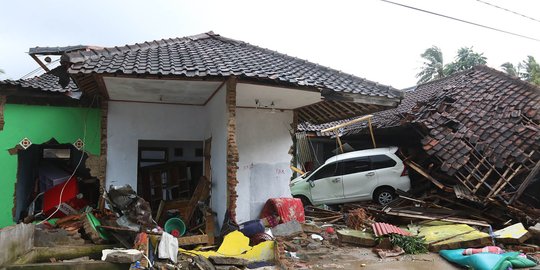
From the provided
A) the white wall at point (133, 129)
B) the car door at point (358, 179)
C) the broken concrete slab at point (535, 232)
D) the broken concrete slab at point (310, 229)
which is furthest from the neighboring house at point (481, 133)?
the white wall at point (133, 129)

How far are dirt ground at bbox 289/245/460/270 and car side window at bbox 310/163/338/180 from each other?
16.7ft

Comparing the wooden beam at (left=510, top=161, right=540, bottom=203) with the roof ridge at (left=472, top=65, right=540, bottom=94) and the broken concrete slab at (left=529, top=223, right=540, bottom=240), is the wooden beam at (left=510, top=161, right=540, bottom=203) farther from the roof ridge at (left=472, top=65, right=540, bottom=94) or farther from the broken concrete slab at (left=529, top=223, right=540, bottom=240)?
the roof ridge at (left=472, top=65, right=540, bottom=94)

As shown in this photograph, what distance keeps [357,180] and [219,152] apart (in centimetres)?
546

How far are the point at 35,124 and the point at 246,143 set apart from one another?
5237 millimetres

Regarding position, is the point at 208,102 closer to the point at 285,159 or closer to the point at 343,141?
the point at 285,159

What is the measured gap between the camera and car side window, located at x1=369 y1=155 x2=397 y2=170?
11.5m

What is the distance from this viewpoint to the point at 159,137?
9.63 meters

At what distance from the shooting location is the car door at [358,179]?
11.7 metres

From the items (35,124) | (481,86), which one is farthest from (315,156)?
(35,124)

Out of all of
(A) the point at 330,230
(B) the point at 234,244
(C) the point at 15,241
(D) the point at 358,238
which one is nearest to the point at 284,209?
(A) the point at 330,230

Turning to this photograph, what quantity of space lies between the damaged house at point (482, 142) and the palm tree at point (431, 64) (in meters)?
18.1

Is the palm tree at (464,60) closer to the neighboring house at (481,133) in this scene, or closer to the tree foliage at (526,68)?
the tree foliage at (526,68)

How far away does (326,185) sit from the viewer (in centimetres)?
1238

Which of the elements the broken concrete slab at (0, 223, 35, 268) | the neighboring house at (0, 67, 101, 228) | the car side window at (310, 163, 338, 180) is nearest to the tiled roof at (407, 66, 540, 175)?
the car side window at (310, 163, 338, 180)
